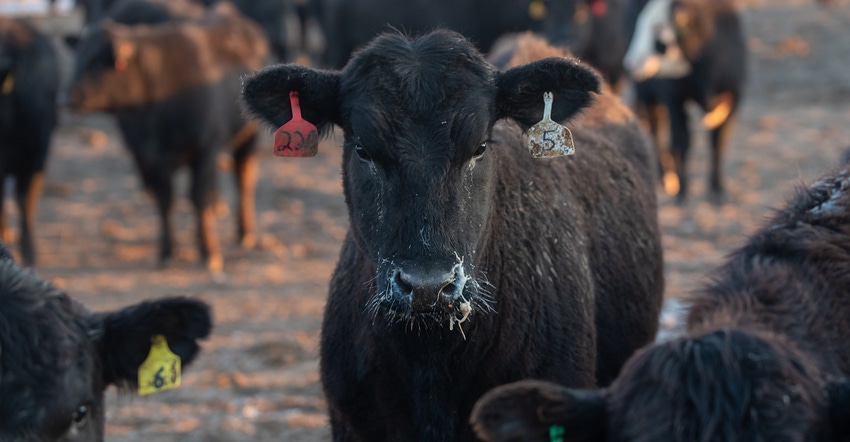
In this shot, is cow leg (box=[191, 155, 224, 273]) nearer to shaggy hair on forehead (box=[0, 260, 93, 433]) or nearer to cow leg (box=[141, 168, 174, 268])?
cow leg (box=[141, 168, 174, 268])

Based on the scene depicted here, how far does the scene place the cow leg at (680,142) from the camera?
39.1 ft

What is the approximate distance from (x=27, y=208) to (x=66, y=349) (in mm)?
7240

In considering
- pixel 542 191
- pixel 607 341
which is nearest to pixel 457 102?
pixel 542 191

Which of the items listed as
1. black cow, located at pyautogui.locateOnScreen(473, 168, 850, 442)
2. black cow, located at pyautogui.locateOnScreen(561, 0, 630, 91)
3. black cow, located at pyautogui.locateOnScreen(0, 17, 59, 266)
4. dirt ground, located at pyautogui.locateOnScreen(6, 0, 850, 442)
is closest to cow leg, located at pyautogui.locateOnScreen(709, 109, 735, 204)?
dirt ground, located at pyautogui.locateOnScreen(6, 0, 850, 442)

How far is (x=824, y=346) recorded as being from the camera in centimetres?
320

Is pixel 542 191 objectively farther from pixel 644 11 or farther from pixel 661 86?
pixel 644 11

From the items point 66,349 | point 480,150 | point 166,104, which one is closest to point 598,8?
point 166,104

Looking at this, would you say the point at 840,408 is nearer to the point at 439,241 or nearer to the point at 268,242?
the point at 439,241

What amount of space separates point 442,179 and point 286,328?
4.62 meters

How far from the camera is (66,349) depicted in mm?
3480

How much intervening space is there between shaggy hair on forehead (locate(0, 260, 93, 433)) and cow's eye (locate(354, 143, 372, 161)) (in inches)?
46.5

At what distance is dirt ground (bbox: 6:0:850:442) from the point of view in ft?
22.1

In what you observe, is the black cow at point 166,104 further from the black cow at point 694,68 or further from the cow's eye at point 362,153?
the cow's eye at point 362,153

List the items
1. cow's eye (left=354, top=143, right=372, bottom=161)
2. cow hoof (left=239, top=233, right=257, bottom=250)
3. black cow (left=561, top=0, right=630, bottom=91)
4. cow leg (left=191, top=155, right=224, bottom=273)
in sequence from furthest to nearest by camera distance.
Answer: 1. black cow (left=561, top=0, right=630, bottom=91)
2. cow hoof (left=239, top=233, right=257, bottom=250)
3. cow leg (left=191, top=155, right=224, bottom=273)
4. cow's eye (left=354, top=143, right=372, bottom=161)
